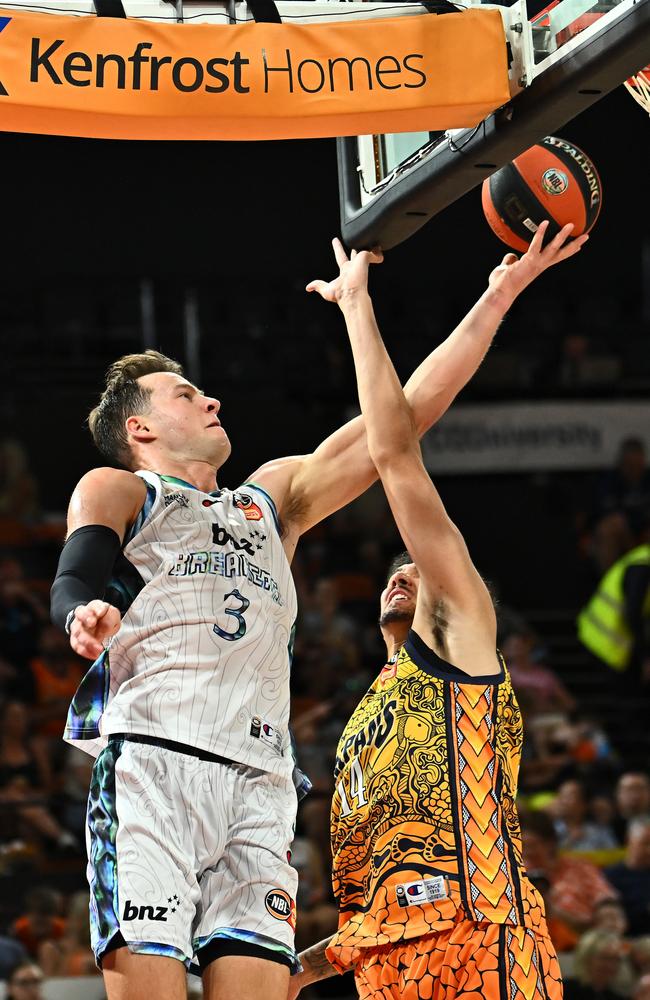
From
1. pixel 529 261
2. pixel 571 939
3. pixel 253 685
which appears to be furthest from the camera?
pixel 571 939

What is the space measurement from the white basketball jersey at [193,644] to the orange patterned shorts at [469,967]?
707 millimetres

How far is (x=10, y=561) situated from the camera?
11867 millimetres

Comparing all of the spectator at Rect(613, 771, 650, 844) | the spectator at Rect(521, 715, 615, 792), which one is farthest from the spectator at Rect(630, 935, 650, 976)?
the spectator at Rect(521, 715, 615, 792)

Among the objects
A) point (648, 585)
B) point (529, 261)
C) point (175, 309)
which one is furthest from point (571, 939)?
point (175, 309)

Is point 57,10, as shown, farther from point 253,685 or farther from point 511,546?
point 511,546

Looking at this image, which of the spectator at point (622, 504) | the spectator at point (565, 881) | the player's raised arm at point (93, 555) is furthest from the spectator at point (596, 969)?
the spectator at point (622, 504)

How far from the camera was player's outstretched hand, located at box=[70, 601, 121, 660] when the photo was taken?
332 cm

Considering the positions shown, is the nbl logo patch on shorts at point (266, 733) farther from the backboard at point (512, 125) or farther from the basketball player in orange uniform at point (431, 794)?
the backboard at point (512, 125)

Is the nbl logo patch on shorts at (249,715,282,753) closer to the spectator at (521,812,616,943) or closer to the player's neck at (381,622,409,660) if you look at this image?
the player's neck at (381,622,409,660)

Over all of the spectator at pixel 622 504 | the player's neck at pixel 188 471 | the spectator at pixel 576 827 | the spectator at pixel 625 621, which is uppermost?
the spectator at pixel 622 504

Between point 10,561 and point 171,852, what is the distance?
8488mm

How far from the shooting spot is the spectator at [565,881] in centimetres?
888

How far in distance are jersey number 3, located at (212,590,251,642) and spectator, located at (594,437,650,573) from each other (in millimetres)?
9659

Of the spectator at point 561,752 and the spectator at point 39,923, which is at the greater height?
the spectator at point 561,752
